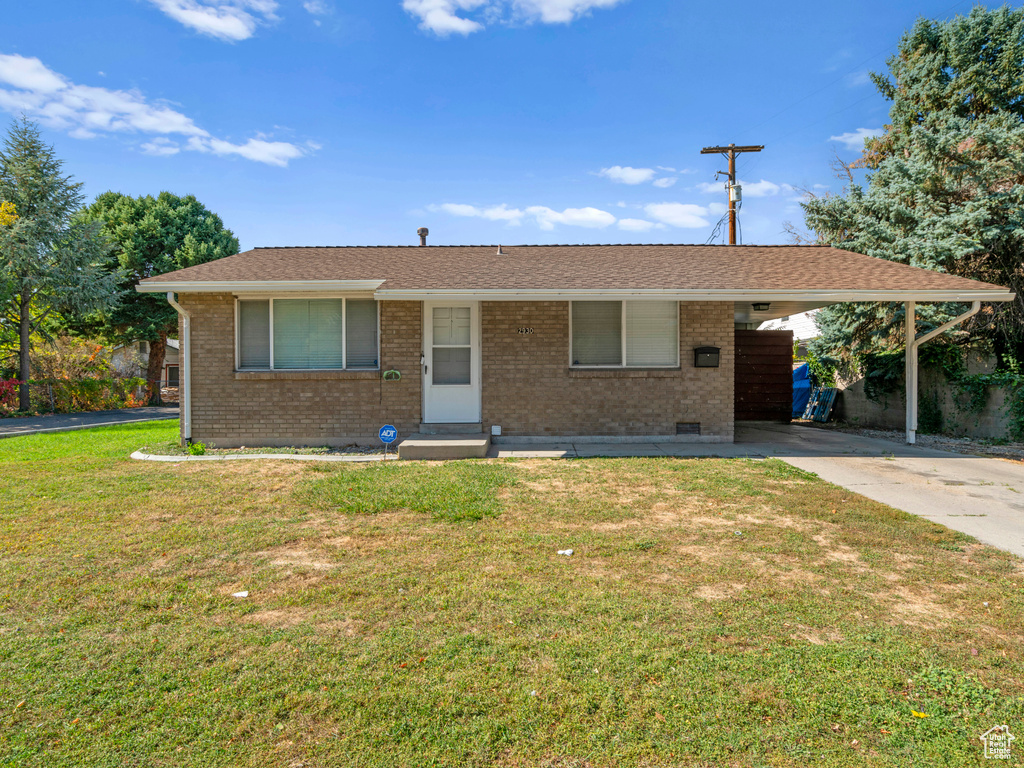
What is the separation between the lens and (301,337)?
962 centimetres

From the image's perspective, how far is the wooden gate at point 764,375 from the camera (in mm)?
13133

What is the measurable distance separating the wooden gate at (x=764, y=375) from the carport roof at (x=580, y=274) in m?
2.32

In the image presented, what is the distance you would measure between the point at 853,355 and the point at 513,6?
11376 mm

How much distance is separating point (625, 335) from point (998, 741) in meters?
7.79

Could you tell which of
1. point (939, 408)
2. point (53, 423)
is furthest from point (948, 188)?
point (53, 423)

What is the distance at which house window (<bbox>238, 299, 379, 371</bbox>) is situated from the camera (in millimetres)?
9594

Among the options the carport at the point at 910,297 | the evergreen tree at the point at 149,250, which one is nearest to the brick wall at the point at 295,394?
the carport at the point at 910,297

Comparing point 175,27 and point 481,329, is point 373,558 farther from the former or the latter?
point 175,27

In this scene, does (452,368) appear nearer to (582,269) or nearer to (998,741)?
(582,269)

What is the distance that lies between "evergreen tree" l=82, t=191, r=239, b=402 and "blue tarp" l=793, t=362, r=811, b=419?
25.1m

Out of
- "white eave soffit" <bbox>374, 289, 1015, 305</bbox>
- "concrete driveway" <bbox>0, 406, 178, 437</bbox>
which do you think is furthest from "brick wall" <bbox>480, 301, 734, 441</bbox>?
"concrete driveway" <bbox>0, 406, 178, 437</bbox>

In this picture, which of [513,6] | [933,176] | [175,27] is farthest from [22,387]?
[933,176]

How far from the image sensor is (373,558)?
418cm

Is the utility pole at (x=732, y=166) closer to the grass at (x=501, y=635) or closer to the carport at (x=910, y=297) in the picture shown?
the carport at (x=910, y=297)
